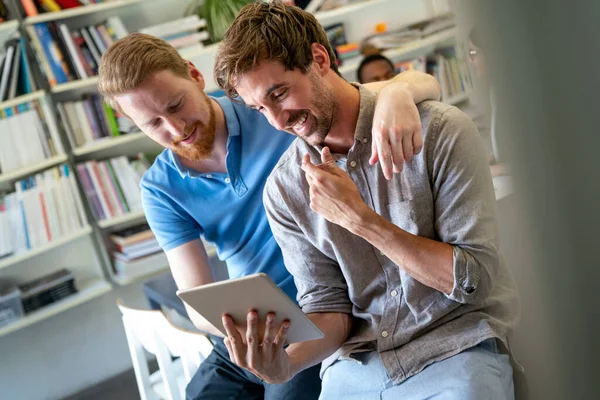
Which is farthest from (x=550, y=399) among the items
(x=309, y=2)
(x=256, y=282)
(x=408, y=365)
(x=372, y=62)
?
(x=309, y=2)

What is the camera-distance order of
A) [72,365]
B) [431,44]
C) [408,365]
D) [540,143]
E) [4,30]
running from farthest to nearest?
[431,44] < [72,365] < [4,30] < [408,365] < [540,143]

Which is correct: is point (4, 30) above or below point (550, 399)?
above

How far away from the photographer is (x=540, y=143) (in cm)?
12

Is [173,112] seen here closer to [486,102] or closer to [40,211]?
[486,102]

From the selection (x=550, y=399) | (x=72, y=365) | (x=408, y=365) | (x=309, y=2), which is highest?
(x=309, y=2)

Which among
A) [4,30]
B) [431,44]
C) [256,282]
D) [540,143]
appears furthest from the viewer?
[431,44]

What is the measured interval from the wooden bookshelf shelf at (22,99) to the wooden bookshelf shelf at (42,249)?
0.63 m

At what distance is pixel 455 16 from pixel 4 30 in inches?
125

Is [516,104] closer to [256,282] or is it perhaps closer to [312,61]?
[256,282]

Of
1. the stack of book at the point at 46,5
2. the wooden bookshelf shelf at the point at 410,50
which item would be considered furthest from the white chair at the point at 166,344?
the wooden bookshelf shelf at the point at 410,50

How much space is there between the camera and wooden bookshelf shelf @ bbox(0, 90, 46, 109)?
2.89 metres

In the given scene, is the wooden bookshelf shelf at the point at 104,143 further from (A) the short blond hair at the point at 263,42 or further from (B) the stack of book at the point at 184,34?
(A) the short blond hair at the point at 263,42

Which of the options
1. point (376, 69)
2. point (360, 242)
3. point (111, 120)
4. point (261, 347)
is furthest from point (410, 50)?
point (261, 347)

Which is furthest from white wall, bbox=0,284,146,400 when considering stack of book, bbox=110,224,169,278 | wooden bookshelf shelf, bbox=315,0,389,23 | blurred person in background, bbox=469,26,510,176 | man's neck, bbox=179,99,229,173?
blurred person in background, bbox=469,26,510,176
